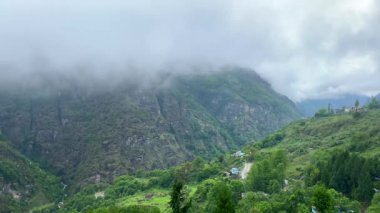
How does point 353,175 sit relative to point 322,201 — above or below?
above

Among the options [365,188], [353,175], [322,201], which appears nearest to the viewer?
[322,201]

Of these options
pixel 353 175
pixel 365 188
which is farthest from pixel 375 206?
pixel 353 175

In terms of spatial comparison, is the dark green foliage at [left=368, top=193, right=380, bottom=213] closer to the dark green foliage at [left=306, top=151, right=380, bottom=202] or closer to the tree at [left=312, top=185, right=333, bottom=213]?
the dark green foliage at [left=306, top=151, right=380, bottom=202]

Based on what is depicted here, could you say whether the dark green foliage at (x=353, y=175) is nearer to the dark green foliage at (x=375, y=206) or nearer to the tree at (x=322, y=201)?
the dark green foliage at (x=375, y=206)

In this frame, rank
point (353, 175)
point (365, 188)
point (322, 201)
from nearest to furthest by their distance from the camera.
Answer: point (322, 201) < point (365, 188) < point (353, 175)

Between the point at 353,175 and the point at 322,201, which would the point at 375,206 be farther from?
the point at 353,175

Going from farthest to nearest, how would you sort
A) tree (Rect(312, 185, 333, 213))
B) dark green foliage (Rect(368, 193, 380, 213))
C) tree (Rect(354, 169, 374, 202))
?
tree (Rect(354, 169, 374, 202)) < dark green foliage (Rect(368, 193, 380, 213)) < tree (Rect(312, 185, 333, 213))

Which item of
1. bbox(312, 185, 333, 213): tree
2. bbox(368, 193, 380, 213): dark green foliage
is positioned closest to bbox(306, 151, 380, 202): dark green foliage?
bbox(368, 193, 380, 213): dark green foliage

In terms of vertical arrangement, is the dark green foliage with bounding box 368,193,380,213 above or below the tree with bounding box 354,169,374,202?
below

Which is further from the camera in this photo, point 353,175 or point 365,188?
point 353,175

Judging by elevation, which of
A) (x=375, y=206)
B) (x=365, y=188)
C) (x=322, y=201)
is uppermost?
(x=365, y=188)

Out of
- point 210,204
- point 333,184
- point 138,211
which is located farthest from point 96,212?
point 333,184

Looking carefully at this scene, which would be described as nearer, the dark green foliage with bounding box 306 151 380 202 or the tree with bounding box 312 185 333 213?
the tree with bounding box 312 185 333 213

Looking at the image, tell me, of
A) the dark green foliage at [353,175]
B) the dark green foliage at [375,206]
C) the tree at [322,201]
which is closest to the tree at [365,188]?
the dark green foliage at [353,175]
